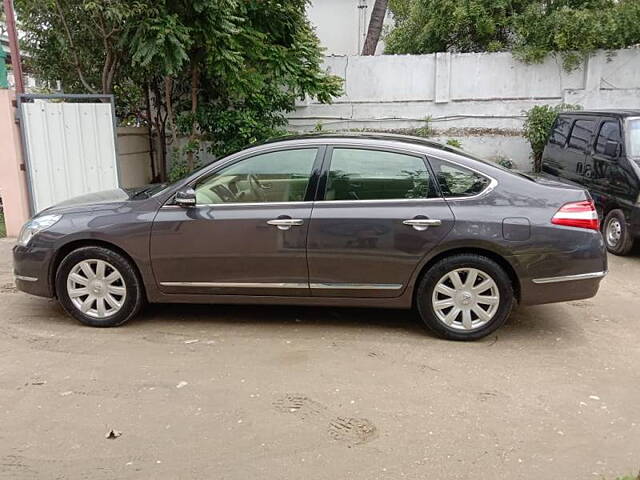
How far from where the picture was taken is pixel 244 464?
2961mm

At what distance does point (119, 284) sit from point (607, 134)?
6141 mm

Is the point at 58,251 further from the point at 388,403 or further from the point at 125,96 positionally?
the point at 125,96

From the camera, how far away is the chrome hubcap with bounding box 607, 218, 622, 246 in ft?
23.6

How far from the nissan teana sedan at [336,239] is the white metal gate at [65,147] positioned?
10.7ft

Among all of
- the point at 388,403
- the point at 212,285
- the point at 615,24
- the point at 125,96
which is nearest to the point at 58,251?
the point at 212,285

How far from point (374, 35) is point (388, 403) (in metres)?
11.5

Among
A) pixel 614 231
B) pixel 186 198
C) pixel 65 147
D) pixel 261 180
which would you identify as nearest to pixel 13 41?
pixel 65 147

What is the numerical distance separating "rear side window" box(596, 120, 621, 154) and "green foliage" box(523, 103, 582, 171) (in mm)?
2888

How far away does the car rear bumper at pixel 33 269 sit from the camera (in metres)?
4.71

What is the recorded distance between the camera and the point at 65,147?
7.85 meters

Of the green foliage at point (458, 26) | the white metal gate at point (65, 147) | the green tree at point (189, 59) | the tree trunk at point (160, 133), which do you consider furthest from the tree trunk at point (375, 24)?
the white metal gate at point (65, 147)

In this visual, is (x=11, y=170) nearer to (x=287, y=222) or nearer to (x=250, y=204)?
(x=250, y=204)

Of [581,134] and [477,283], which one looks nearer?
[477,283]

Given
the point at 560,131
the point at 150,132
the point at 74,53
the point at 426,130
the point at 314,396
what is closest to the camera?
the point at 314,396
